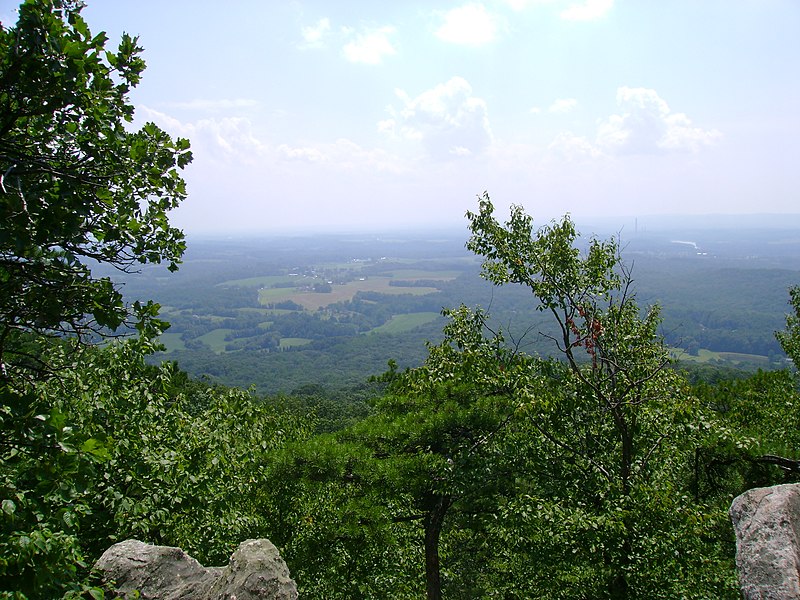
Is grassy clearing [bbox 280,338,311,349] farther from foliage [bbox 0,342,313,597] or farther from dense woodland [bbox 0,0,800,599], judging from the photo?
dense woodland [bbox 0,0,800,599]

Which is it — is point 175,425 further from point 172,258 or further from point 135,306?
Answer: point 135,306

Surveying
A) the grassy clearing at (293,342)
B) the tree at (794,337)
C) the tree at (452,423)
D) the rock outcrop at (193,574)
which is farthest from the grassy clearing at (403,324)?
the rock outcrop at (193,574)

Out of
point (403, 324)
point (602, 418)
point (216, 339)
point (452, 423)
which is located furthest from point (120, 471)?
point (403, 324)

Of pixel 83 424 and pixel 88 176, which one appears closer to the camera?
pixel 88 176

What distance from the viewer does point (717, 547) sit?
7895mm

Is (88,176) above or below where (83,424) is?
above

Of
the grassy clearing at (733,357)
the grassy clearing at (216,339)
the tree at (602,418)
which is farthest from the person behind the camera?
the grassy clearing at (216,339)

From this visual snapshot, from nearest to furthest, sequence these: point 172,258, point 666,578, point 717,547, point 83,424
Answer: point 172,258 → point 83,424 → point 666,578 → point 717,547

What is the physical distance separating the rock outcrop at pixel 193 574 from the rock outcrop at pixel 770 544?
5388mm

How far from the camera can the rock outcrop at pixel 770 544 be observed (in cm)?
534

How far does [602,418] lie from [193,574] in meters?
6.69

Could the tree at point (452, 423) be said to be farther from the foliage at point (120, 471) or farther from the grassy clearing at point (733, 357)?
the grassy clearing at point (733, 357)

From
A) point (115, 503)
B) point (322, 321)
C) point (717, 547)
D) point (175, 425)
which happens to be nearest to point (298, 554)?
point (175, 425)

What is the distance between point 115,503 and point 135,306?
3659 mm
